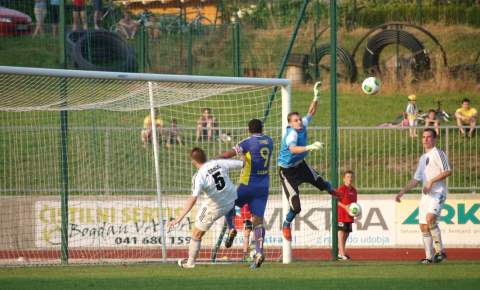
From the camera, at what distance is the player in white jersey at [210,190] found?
12.1 meters

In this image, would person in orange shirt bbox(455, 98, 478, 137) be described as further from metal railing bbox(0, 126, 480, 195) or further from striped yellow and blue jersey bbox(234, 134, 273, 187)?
striped yellow and blue jersey bbox(234, 134, 273, 187)

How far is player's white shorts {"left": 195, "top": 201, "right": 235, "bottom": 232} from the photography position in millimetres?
12312

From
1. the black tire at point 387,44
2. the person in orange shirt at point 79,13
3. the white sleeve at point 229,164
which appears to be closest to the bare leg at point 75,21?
the person in orange shirt at point 79,13

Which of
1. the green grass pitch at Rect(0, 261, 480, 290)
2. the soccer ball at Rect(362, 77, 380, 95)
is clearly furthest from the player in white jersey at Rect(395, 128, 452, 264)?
the soccer ball at Rect(362, 77, 380, 95)

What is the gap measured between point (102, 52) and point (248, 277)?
330 inches

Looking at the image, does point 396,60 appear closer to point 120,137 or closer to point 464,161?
point 464,161

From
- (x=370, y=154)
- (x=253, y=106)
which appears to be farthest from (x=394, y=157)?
(x=253, y=106)

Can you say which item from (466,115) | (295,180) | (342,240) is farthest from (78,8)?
(466,115)

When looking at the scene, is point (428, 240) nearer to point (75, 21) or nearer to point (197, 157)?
point (197, 157)

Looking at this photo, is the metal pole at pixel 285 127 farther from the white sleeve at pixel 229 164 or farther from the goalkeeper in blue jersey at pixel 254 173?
the white sleeve at pixel 229 164

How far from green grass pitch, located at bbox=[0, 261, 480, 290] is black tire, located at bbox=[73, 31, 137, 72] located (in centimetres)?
534

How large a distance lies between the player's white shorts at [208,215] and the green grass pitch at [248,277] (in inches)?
23.0

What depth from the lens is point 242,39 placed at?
23.6 metres

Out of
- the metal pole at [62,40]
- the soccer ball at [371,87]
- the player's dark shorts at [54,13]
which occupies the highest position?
the player's dark shorts at [54,13]
